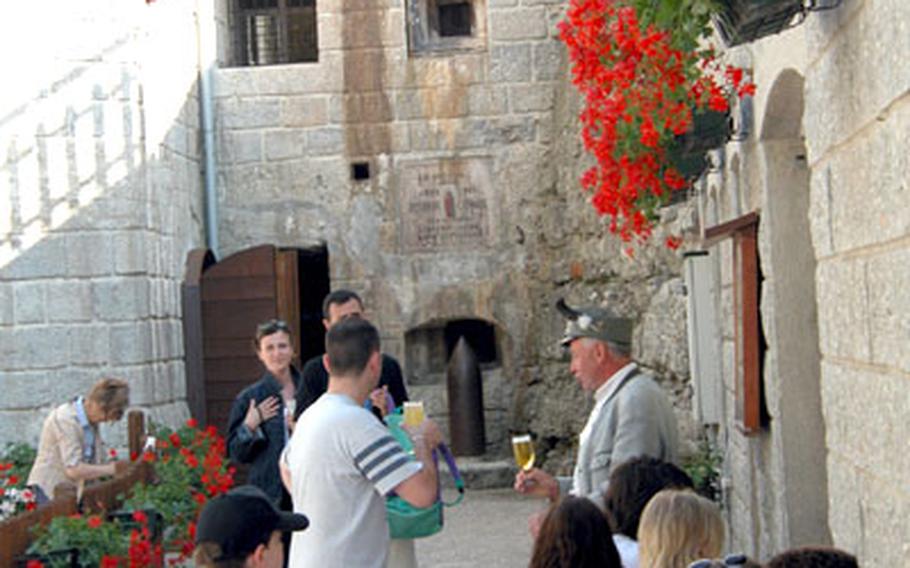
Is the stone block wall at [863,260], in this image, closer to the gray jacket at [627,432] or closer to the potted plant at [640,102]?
the gray jacket at [627,432]

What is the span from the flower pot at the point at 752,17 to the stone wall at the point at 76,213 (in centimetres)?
830

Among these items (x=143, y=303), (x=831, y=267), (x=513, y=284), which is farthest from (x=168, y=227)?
(x=831, y=267)

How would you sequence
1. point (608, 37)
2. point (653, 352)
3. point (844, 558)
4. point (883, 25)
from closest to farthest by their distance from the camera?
point (844, 558), point (883, 25), point (608, 37), point (653, 352)

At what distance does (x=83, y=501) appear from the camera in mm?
7832

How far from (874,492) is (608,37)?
3.11m

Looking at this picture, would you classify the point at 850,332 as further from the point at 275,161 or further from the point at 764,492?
the point at 275,161

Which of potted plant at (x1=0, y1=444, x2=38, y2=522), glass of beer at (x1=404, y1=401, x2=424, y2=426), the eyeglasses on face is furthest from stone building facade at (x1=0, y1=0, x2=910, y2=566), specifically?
the eyeglasses on face

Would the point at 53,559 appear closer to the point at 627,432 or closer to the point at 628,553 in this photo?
the point at 627,432

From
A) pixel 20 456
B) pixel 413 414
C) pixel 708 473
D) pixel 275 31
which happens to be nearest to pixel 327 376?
pixel 413 414

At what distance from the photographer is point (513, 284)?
47.1ft

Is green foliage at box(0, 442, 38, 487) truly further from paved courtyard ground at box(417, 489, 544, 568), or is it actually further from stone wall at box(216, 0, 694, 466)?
stone wall at box(216, 0, 694, 466)

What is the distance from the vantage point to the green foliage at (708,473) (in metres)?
8.88

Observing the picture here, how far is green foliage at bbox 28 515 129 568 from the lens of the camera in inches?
259

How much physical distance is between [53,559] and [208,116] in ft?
27.2
